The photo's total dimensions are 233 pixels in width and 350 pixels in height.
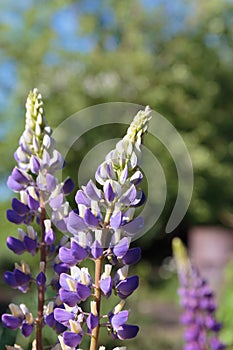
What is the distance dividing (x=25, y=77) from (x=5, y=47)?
833mm

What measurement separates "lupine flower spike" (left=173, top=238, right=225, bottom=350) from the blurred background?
22.4 feet

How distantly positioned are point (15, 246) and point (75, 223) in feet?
0.41

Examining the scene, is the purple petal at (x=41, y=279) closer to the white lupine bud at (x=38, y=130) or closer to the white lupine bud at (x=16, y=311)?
the white lupine bud at (x=16, y=311)

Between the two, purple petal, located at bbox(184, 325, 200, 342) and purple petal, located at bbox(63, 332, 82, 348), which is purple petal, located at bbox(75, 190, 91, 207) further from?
purple petal, located at bbox(184, 325, 200, 342)

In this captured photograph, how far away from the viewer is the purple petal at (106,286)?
1.84ft

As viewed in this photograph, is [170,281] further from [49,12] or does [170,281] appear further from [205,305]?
[205,305]

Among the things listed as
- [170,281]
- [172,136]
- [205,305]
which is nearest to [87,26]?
[172,136]

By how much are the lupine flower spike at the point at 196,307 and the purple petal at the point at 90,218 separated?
84 cm

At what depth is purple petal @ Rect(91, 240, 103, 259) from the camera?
57 centimetres

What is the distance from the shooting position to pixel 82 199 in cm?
60

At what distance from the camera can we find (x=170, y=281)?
9398mm

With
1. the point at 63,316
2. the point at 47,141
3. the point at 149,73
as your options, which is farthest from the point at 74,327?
the point at 149,73

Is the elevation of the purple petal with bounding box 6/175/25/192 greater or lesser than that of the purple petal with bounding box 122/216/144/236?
greater

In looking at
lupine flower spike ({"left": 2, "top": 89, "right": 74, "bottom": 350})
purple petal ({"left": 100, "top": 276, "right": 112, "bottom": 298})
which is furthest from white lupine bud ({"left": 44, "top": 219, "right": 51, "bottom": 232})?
purple petal ({"left": 100, "top": 276, "right": 112, "bottom": 298})
